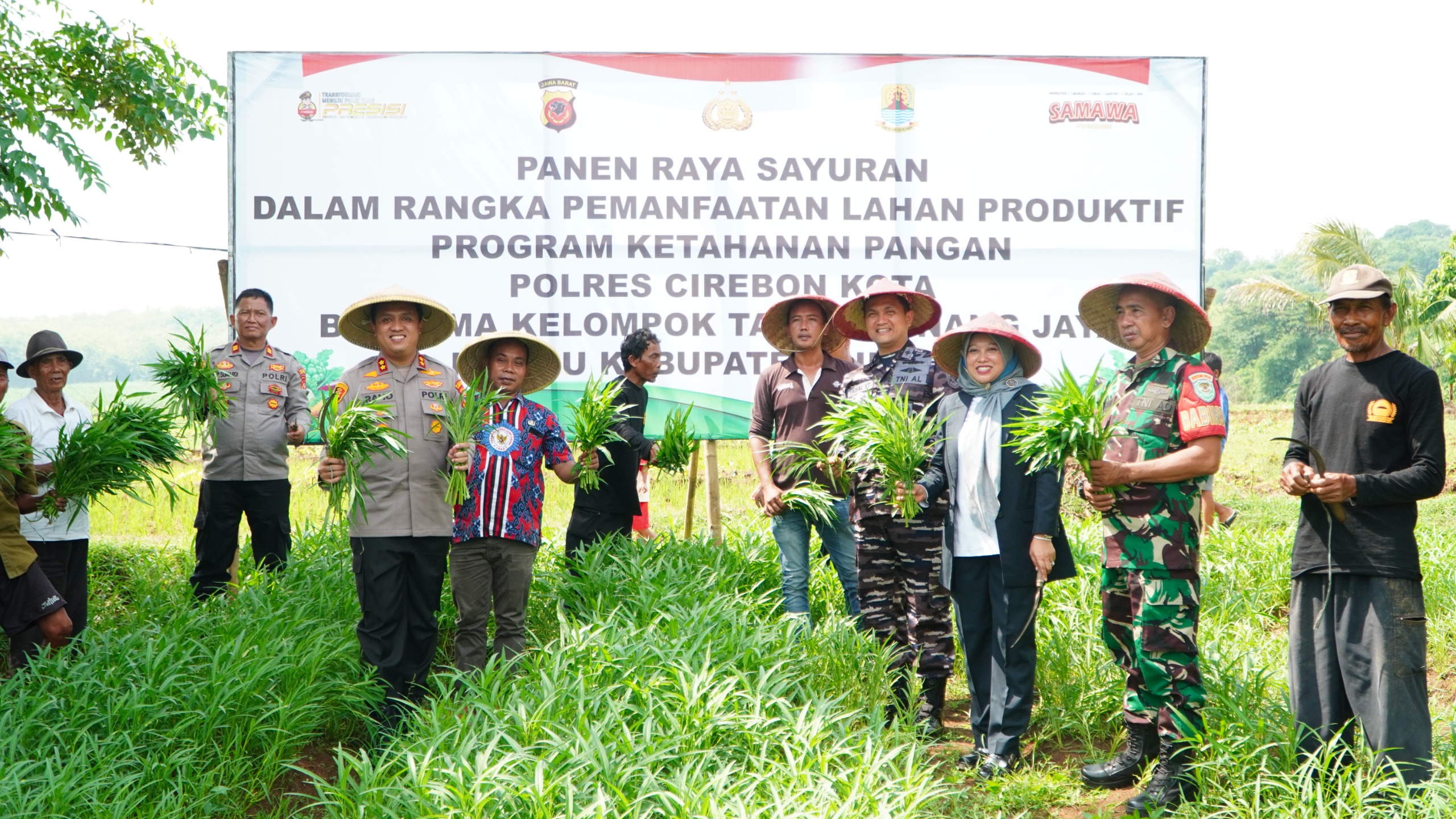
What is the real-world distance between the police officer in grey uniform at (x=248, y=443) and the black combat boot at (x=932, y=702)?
374 cm

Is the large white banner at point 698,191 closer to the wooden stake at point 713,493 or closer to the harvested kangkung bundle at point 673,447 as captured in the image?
the wooden stake at point 713,493

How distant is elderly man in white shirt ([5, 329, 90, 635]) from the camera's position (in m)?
5.11

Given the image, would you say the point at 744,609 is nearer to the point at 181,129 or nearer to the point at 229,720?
the point at 229,720

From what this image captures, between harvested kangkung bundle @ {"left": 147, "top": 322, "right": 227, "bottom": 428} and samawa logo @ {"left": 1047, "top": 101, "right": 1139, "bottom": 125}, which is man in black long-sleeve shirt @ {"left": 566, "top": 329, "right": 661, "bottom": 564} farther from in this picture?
samawa logo @ {"left": 1047, "top": 101, "right": 1139, "bottom": 125}

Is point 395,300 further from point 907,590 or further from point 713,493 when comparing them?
point 713,493

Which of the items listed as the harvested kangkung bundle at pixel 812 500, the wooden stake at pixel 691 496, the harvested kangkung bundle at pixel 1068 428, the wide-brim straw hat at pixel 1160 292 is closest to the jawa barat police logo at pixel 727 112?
the wooden stake at pixel 691 496

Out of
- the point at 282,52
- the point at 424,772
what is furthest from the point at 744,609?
the point at 282,52

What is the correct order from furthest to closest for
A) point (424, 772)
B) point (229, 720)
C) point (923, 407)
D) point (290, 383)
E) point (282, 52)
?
point (282, 52)
point (290, 383)
point (923, 407)
point (229, 720)
point (424, 772)

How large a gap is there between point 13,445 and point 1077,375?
616 cm

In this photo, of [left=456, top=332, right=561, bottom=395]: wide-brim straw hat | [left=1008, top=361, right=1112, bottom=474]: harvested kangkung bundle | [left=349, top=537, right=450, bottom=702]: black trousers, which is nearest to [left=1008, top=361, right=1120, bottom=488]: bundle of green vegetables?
[left=1008, top=361, right=1112, bottom=474]: harvested kangkung bundle

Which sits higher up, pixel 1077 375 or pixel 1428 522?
pixel 1077 375

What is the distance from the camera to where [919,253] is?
24.0 feet

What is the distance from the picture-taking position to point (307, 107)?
7129 millimetres

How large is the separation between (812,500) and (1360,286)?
250 cm
